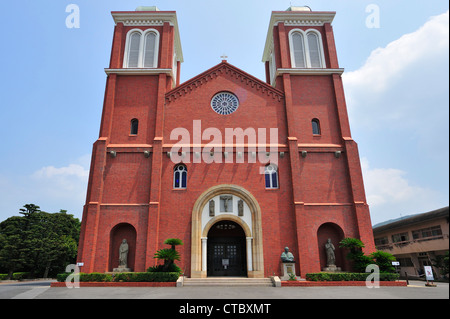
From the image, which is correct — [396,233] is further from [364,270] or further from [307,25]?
[307,25]

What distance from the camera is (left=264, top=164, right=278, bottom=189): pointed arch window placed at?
20.1 meters

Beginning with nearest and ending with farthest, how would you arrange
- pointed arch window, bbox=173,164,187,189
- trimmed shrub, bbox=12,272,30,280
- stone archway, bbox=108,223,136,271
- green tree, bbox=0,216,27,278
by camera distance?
stone archway, bbox=108,223,136,271
pointed arch window, bbox=173,164,187,189
green tree, bbox=0,216,27,278
trimmed shrub, bbox=12,272,30,280

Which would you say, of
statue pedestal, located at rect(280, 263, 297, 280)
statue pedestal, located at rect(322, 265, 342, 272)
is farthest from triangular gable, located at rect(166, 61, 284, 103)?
statue pedestal, located at rect(322, 265, 342, 272)

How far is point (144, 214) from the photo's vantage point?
62.1 ft

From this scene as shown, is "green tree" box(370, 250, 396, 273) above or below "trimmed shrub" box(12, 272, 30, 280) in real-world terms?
above

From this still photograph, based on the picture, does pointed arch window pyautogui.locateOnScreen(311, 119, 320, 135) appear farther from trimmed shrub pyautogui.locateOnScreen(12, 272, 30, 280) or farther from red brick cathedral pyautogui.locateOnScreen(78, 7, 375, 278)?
trimmed shrub pyautogui.locateOnScreen(12, 272, 30, 280)

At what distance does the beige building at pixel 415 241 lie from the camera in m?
25.3

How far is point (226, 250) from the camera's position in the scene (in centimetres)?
1997

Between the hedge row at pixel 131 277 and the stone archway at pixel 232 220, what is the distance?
1.98 metres

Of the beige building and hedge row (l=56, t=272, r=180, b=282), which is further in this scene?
the beige building

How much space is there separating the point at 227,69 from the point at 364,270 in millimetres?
16659

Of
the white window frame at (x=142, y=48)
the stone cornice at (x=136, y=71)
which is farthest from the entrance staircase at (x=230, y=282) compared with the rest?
the white window frame at (x=142, y=48)

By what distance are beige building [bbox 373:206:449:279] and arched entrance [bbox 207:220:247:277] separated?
49.8ft

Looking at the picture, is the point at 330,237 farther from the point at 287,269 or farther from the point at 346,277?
the point at 287,269
